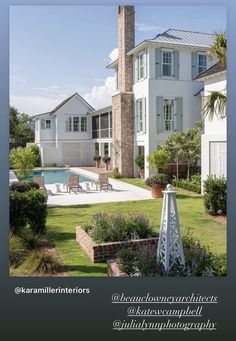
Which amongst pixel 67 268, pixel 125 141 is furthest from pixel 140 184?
pixel 67 268

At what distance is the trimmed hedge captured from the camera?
692 inches

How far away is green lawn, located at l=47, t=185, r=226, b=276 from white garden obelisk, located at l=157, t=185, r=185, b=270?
1.45 metres

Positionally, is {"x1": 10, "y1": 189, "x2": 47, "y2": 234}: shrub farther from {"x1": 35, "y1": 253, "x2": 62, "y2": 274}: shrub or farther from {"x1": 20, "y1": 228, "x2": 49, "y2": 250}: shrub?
{"x1": 35, "y1": 253, "x2": 62, "y2": 274}: shrub

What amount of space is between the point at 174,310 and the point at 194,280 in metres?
0.66

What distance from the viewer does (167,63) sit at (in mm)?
21828

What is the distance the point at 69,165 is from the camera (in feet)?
115

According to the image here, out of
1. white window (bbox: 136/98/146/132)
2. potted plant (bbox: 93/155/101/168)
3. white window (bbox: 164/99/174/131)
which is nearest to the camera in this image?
white window (bbox: 136/98/146/132)

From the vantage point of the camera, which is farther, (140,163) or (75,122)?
(75,122)

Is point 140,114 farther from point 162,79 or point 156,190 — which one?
point 156,190

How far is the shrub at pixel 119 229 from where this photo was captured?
29.0ft

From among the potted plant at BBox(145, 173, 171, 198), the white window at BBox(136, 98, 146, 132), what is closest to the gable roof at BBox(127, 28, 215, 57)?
the white window at BBox(136, 98, 146, 132)

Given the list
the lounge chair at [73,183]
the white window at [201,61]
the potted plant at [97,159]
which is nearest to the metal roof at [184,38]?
the white window at [201,61]

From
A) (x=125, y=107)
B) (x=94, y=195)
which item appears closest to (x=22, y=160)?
(x=94, y=195)

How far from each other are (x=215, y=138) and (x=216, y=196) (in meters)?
3.53
